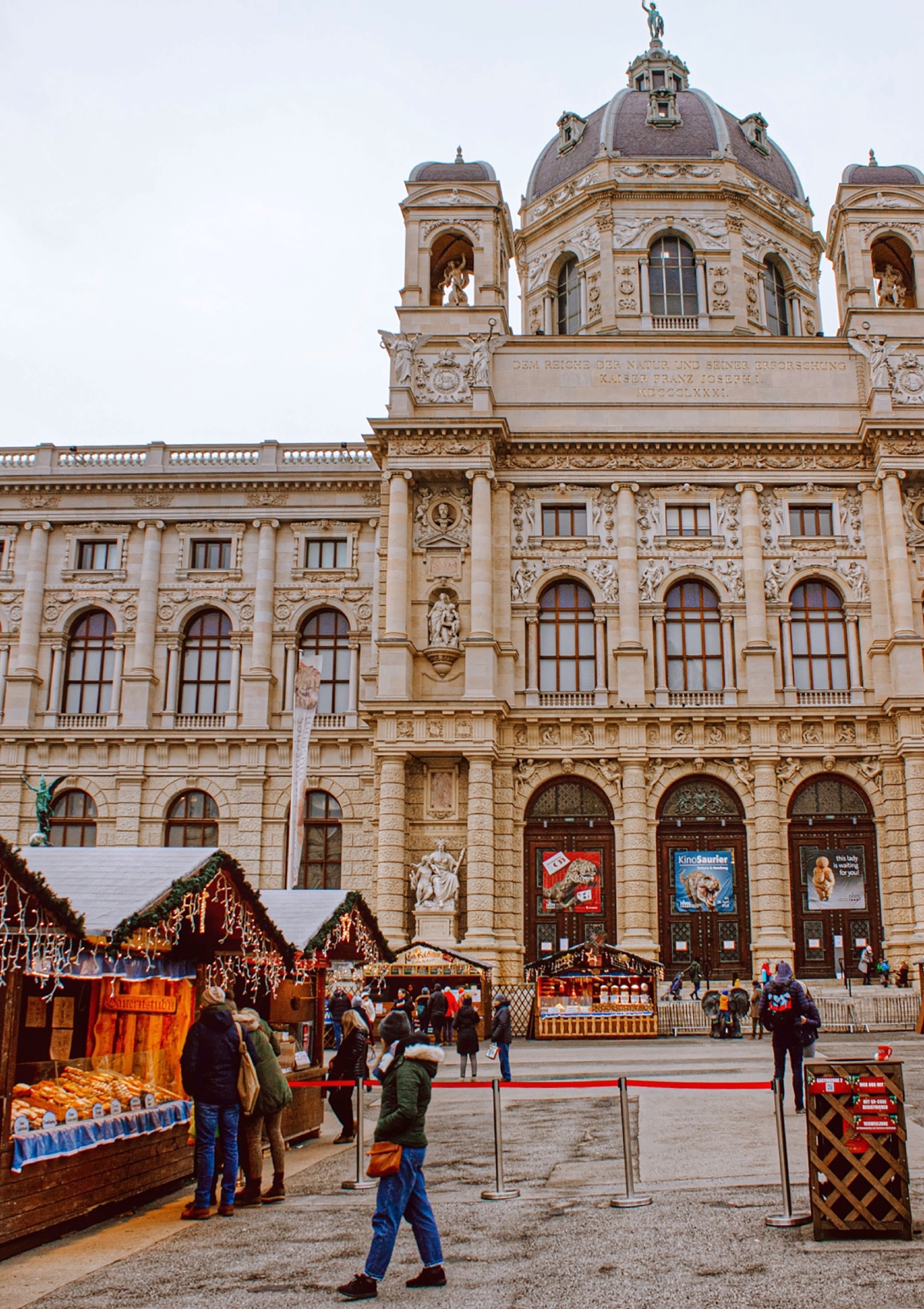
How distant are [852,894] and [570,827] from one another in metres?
9.17

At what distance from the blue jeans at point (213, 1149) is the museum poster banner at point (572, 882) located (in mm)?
29368

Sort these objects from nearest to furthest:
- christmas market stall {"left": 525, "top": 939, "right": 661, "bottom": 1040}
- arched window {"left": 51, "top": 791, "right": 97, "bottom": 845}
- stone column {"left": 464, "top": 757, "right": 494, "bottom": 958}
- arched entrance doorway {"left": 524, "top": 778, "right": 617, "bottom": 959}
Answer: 1. christmas market stall {"left": 525, "top": 939, "right": 661, "bottom": 1040}
2. stone column {"left": 464, "top": 757, "right": 494, "bottom": 958}
3. arched entrance doorway {"left": 524, "top": 778, "right": 617, "bottom": 959}
4. arched window {"left": 51, "top": 791, "right": 97, "bottom": 845}

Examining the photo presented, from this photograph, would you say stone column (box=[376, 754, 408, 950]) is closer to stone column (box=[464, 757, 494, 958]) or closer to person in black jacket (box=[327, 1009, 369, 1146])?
stone column (box=[464, 757, 494, 958])

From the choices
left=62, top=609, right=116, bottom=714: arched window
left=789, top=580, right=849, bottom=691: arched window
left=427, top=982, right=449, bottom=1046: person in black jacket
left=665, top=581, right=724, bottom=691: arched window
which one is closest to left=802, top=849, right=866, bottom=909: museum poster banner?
left=789, top=580, right=849, bottom=691: arched window

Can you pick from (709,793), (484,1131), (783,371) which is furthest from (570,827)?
(484,1131)

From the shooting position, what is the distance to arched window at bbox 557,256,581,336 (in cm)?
5278

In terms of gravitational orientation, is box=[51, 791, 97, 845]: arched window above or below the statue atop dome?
below

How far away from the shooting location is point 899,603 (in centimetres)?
4206

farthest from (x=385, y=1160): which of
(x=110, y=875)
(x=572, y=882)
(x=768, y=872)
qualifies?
(x=768, y=872)

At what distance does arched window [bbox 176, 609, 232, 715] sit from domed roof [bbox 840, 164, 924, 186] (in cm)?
2926

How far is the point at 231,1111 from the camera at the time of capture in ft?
40.8

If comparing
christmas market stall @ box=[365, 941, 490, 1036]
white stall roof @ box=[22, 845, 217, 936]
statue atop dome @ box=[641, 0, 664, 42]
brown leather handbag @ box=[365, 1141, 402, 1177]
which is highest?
statue atop dome @ box=[641, 0, 664, 42]

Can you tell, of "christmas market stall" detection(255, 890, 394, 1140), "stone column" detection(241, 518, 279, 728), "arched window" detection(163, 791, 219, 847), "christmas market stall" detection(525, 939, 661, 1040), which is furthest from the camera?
"stone column" detection(241, 518, 279, 728)

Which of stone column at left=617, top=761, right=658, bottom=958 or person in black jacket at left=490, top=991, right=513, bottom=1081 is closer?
person in black jacket at left=490, top=991, right=513, bottom=1081
